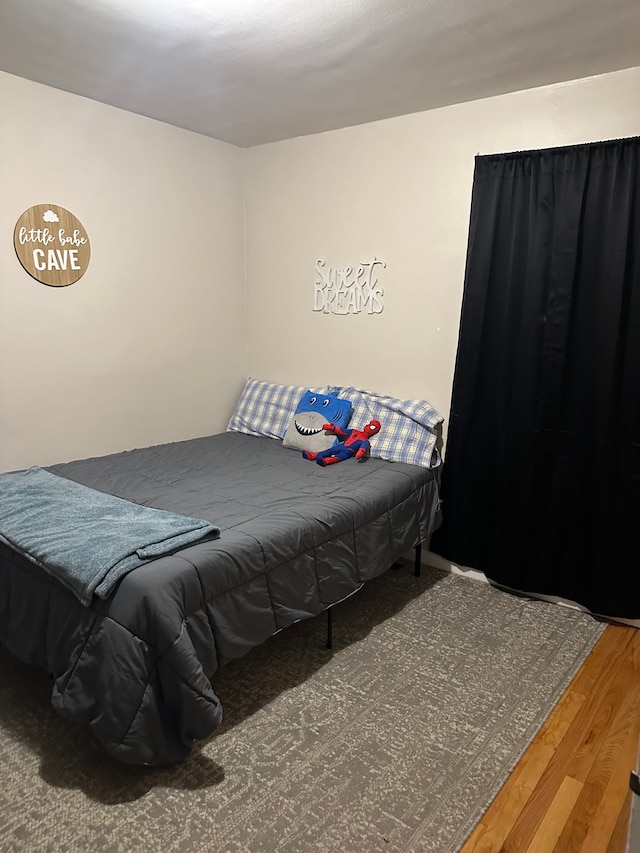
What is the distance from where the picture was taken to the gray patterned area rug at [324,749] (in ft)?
5.31

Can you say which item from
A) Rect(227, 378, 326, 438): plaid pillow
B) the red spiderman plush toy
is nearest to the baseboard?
the red spiderman plush toy

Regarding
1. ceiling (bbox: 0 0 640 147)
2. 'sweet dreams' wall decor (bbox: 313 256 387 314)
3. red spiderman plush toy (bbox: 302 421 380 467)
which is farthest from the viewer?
'sweet dreams' wall decor (bbox: 313 256 387 314)

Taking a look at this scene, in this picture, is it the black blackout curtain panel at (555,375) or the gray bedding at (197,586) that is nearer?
the gray bedding at (197,586)

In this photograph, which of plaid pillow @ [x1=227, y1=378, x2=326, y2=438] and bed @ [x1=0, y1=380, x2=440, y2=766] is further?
plaid pillow @ [x1=227, y1=378, x2=326, y2=438]

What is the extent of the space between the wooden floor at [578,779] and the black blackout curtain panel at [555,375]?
22.6 inches

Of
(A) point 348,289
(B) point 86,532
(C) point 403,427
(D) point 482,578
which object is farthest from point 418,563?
(B) point 86,532

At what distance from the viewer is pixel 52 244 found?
291 centimetres

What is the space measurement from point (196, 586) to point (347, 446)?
1.46 metres

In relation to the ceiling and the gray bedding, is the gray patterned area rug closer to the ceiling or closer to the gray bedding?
the gray bedding

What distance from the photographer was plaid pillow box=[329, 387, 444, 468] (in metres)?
3.09

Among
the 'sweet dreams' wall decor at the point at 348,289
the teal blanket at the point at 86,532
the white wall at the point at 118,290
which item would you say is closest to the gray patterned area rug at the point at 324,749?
the teal blanket at the point at 86,532

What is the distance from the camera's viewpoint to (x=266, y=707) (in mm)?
2123

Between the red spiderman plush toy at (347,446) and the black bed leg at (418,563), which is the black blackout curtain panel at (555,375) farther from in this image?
the red spiderman plush toy at (347,446)

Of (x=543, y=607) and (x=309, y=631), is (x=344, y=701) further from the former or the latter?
(x=543, y=607)
